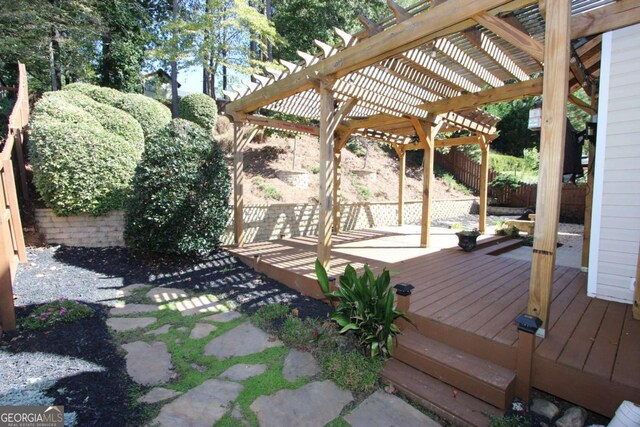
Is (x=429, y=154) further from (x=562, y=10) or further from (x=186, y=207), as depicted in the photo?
(x=186, y=207)

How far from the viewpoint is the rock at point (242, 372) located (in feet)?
7.67

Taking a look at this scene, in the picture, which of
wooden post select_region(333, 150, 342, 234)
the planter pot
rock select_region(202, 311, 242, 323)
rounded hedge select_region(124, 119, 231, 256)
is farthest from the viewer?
wooden post select_region(333, 150, 342, 234)

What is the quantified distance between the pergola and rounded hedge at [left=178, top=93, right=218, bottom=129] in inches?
229

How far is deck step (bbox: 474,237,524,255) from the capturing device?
5489 mm

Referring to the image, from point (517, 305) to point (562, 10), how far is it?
2457 mm

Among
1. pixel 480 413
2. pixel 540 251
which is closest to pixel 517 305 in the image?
pixel 540 251

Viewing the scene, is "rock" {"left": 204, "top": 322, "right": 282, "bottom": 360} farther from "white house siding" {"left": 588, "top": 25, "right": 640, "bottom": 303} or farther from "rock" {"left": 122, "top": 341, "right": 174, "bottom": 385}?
"white house siding" {"left": 588, "top": 25, "right": 640, "bottom": 303}

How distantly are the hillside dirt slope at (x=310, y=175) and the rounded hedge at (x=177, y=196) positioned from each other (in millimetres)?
2765

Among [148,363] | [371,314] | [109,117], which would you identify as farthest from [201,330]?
[109,117]

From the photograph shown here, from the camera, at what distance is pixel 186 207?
4.70 metres

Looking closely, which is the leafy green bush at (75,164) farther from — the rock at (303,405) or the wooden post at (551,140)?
the wooden post at (551,140)

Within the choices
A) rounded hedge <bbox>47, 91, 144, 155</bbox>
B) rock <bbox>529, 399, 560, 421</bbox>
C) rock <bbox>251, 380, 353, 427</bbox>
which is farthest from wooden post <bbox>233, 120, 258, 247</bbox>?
rock <bbox>529, 399, 560, 421</bbox>

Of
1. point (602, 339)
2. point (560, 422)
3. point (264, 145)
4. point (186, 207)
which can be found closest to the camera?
point (560, 422)

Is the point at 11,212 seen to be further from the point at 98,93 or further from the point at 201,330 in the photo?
the point at 98,93
